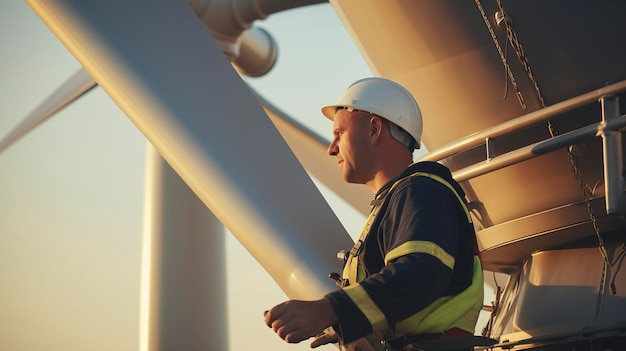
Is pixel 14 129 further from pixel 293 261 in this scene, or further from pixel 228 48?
pixel 293 261

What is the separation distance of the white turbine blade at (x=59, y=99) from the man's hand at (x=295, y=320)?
8.10 m

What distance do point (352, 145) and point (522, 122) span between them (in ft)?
6.45

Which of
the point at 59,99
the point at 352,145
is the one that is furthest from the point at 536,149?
the point at 59,99

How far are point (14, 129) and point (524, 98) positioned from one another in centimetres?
691

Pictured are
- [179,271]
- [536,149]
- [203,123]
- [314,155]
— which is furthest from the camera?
[314,155]

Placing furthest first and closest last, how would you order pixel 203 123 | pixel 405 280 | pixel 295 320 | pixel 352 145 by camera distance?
pixel 203 123, pixel 352 145, pixel 405 280, pixel 295 320

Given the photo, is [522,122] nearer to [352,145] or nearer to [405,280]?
[352,145]

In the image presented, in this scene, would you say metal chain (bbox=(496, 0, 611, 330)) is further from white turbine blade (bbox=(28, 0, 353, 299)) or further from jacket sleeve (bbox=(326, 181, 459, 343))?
jacket sleeve (bbox=(326, 181, 459, 343))

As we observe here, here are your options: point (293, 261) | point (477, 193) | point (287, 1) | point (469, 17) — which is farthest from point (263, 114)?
point (287, 1)

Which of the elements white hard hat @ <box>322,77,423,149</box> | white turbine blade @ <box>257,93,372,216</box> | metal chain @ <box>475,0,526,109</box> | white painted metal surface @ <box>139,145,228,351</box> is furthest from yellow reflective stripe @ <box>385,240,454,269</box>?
white turbine blade @ <box>257,93,372,216</box>

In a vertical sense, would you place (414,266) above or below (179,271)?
below

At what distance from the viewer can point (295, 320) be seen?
107 inches

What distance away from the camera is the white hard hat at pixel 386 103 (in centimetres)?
363

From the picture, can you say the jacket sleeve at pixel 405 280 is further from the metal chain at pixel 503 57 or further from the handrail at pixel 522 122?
the metal chain at pixel 503 57
